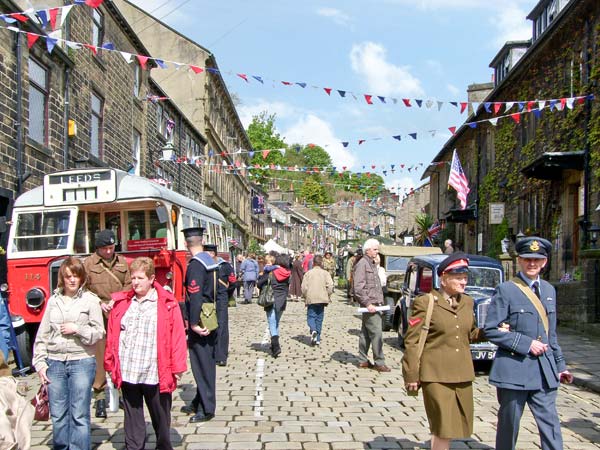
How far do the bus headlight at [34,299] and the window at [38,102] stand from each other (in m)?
5.74

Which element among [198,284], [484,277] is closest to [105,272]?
[198,284]

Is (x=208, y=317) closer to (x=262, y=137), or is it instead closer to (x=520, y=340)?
(x=520, y=340)

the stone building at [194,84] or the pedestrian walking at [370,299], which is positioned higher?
the stone building at [194,84]

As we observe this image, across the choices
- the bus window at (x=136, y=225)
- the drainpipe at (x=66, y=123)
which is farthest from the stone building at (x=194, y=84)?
the bus window at (x=136, y=225)

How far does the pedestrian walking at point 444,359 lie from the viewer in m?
4.78

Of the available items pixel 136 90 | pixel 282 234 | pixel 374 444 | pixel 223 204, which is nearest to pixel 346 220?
pixel 282 234

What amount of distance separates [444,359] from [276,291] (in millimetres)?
6967

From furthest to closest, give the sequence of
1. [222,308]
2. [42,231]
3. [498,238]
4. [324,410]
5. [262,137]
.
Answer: [262,137], [498,238], [42,231], [222,308], [324,410]

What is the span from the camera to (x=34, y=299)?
10.2m

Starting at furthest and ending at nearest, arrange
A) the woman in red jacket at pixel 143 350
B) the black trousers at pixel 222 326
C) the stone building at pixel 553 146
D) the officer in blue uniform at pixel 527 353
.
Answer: the stone building at pixel 553 146, the black trousers at pixel 222 326, the woman in red jacket at pixel 143 350, the officer in blue uniform at pixel 527 353

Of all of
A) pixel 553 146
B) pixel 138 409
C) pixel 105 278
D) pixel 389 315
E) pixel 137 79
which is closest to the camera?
pixel 138 409

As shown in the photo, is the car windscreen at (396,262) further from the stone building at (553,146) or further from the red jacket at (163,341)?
the red jacket at (163,341)

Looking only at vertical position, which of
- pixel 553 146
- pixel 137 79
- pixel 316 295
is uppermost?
pixel 137 79

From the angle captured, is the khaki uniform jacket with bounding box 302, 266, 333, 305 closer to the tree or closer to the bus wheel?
the bus wheel
